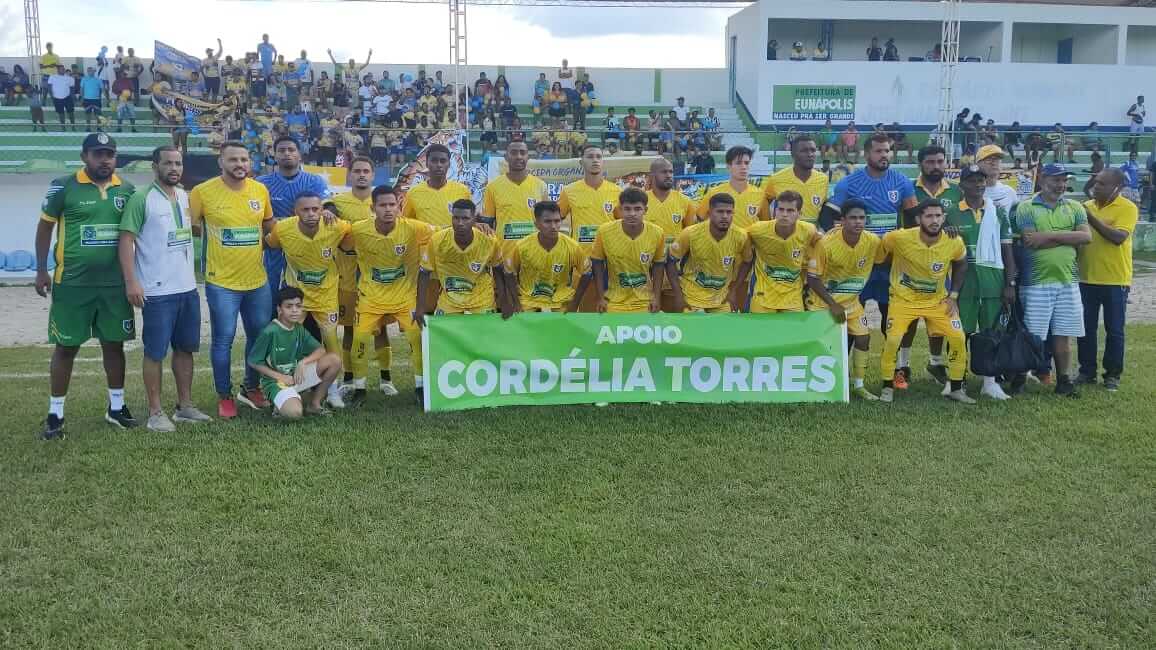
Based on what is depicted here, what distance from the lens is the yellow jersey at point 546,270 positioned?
7.71 meters

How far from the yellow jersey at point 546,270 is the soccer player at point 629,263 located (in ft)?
0.58

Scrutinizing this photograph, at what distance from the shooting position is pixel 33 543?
195 inches

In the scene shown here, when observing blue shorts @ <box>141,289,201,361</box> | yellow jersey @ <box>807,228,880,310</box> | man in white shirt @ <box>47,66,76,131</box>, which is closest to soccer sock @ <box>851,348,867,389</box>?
yellow jersey @ <box>807,228,880,310</box>

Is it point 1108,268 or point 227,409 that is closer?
point 227,409

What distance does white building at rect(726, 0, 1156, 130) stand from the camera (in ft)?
93.8

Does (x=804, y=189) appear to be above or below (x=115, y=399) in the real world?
above

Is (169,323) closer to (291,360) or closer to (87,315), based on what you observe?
(87,315)

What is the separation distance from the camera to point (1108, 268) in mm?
8266

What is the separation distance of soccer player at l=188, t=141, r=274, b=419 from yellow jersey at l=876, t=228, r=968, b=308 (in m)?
5.22

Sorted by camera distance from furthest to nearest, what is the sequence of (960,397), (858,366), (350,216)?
(350,216) → (858,366) → (960,397)

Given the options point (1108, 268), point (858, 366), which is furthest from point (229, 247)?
point (1108, 268)

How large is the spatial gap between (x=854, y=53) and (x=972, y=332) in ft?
82.9

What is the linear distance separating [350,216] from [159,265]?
198cm

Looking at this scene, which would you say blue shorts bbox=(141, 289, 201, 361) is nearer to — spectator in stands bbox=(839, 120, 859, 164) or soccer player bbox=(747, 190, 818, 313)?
soccer player bbox=(747, 190, 818, 313)
